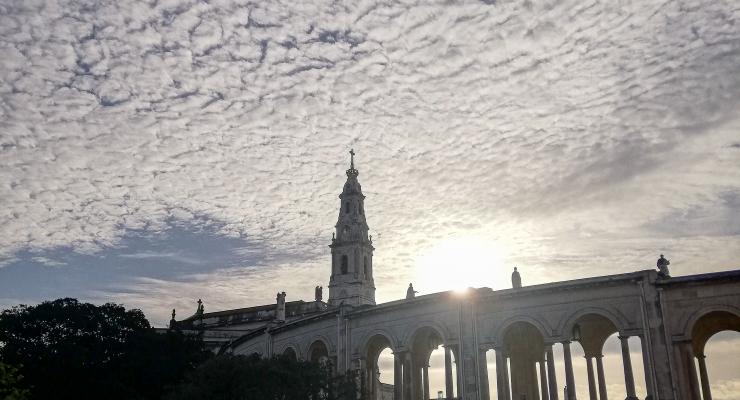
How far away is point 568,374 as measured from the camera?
3325cm

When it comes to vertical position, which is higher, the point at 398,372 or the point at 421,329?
the point at 421,329

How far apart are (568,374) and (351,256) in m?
34.3

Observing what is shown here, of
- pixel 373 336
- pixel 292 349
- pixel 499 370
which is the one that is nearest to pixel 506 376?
pixel 499 370

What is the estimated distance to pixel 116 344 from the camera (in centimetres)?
4500

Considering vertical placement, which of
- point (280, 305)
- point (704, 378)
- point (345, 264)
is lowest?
point (704, 378)

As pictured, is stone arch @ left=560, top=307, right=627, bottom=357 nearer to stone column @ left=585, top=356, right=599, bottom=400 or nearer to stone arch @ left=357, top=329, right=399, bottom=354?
stone column @ left=585, top=356, right=599, bottom=400

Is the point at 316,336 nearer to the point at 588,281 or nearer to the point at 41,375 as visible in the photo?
the point at 41,375

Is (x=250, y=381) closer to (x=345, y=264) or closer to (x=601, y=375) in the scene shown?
(x=601, y=375)

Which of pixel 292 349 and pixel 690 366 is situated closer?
pixel 690 366

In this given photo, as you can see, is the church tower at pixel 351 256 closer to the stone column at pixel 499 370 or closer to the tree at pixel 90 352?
the tree at pixel 90 352

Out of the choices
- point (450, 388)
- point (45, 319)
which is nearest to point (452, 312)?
point (450, 388)

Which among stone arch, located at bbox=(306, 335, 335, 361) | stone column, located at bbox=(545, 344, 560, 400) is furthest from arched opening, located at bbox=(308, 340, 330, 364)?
stone column, located at bbox=(545, 344, 560, 400)

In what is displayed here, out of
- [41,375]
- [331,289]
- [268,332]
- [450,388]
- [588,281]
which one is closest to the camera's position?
[588,281]

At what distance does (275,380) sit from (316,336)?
55.2 ft
